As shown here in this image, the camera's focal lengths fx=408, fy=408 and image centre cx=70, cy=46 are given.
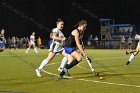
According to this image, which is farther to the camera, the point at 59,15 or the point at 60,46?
the point at 59,15

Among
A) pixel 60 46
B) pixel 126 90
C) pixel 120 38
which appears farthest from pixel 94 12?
pixel 126 90

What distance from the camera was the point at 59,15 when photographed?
64.0 meters

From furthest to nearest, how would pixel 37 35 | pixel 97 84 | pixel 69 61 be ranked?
pixel 37 35 < pixel 69 61 < pixel 97 84

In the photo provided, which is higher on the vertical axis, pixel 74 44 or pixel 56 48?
pixel 74 44

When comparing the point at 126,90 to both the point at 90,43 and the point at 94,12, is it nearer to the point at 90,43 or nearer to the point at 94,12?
the point at 90,43

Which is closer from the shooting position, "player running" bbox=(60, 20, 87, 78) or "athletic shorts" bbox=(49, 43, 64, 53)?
"player running" bbox=(60, 20, 87, 78)

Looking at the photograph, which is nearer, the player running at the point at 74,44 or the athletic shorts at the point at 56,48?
the player running at the point at 74,44

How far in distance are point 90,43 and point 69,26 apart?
5246 mm

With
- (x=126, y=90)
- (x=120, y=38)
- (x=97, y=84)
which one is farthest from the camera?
(x=120, y=38)

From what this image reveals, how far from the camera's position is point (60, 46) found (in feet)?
52.6

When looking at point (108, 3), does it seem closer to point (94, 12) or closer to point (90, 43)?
point (94, 12)

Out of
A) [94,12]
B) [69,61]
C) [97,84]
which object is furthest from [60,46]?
[94,12]

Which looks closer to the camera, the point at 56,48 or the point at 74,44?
the point at 74,44

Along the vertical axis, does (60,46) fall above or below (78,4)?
below
